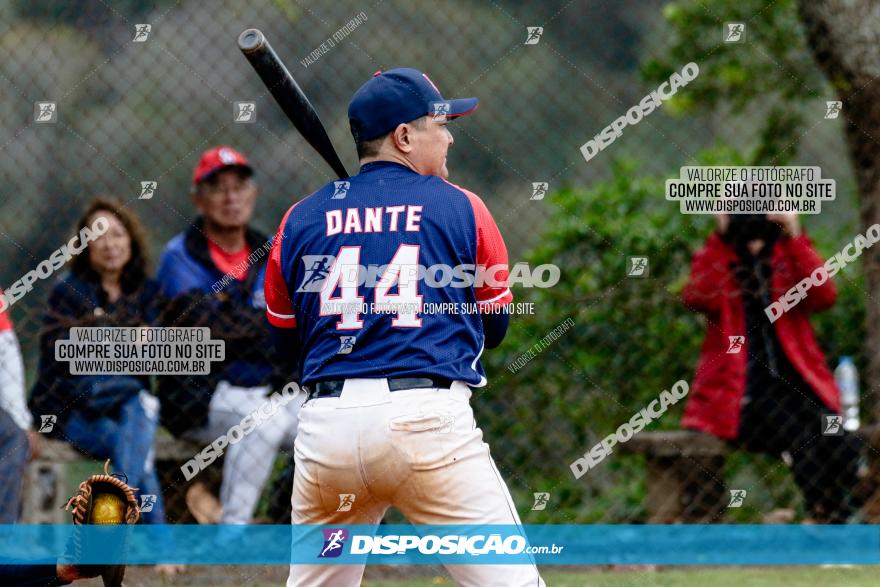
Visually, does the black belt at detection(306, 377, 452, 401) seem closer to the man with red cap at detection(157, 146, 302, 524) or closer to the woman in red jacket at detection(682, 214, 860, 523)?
the man with red cap at detection(157, 146, 302, 524)

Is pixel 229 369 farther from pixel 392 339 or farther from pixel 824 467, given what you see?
pixel 824 467

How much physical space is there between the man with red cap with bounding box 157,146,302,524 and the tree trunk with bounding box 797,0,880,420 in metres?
2.84

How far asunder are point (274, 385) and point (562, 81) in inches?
98.5

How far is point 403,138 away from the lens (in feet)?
11.7

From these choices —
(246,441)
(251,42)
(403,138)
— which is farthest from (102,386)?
(403,138)

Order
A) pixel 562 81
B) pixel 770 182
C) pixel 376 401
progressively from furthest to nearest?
pixel 562 81 < pixel 770 182 < pixel 376 401

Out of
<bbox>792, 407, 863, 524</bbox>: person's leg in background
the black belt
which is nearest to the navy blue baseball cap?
the black belt

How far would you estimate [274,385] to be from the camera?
5688 millimetres

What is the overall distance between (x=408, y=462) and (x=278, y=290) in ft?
2.40

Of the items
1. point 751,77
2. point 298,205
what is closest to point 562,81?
point 751,77

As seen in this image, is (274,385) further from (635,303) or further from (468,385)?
(468,385)

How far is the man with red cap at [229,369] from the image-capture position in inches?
218

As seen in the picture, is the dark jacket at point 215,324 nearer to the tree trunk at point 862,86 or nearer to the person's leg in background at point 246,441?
the person's leg in background at point 246,441

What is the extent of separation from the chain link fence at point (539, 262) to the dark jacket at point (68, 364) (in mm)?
13
